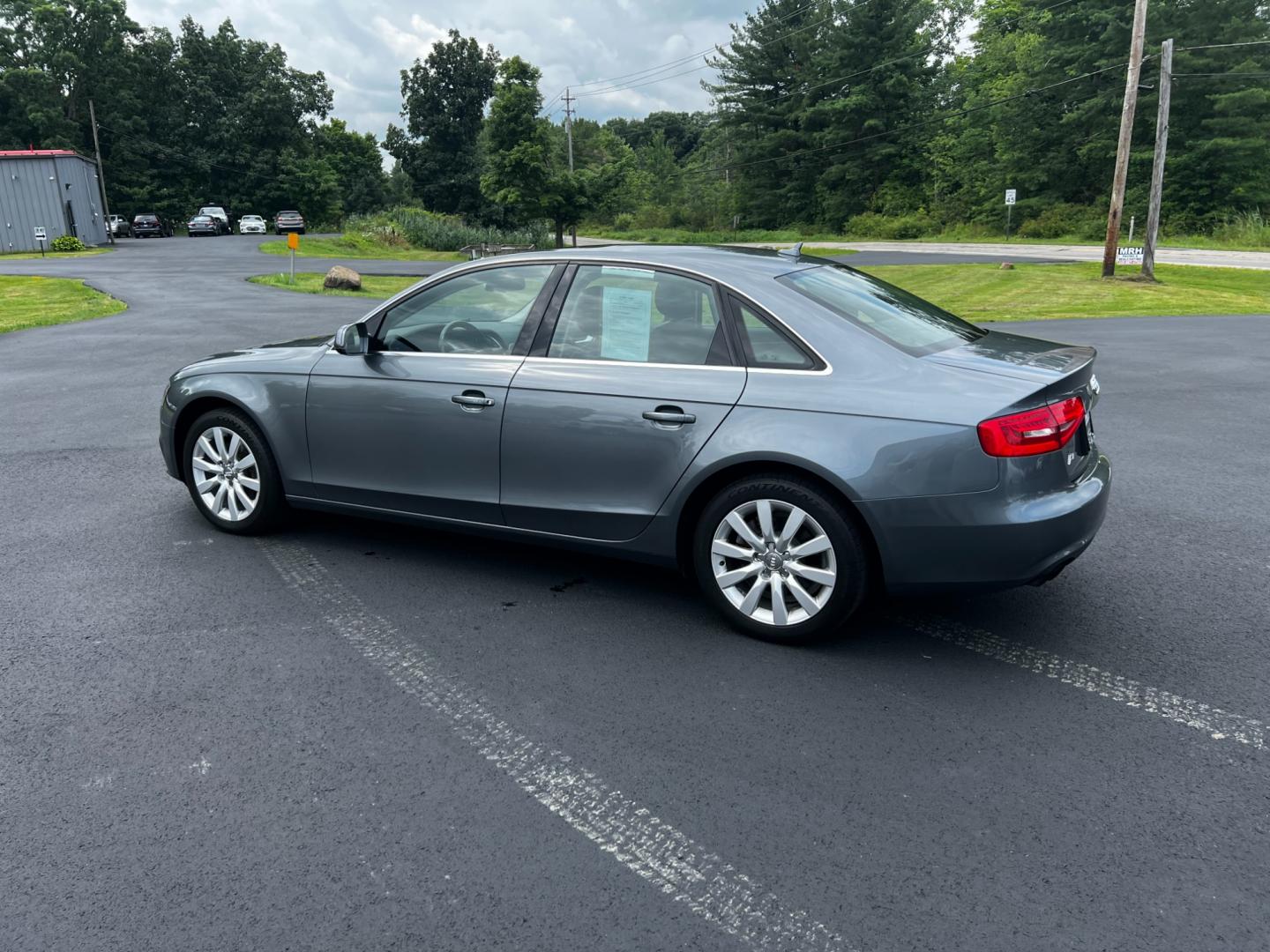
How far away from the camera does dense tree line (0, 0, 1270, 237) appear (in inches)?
1763

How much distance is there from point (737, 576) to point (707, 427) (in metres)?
0.64

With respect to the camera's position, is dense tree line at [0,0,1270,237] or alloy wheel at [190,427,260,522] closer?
alloy wheel at [190,427,260,522]

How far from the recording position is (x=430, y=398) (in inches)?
187

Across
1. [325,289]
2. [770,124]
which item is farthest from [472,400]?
[770,124]

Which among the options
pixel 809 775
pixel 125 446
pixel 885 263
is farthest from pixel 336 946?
pixel 885 263

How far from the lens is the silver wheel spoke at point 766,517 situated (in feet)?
13.1

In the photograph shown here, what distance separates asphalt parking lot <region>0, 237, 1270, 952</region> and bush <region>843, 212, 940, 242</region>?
5522 centimetres

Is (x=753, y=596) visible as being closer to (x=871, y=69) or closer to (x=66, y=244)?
(x=66, y=244)

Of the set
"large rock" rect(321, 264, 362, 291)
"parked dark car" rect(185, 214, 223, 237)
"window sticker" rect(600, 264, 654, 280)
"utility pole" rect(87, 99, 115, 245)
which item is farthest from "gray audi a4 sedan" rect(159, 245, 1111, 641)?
"parked dark car" rect(185, 214, 223, 237)

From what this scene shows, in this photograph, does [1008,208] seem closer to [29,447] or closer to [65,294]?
[65,294]

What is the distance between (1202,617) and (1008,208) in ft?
174

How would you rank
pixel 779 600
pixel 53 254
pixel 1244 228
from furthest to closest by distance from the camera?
pixel 1244 228, pixel 53 254, pixel 779 600

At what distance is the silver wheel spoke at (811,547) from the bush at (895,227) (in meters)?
56.9

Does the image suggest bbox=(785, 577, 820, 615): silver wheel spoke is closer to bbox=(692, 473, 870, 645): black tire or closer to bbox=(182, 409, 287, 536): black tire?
bbox=(692, 473, 870, 645): black tire
